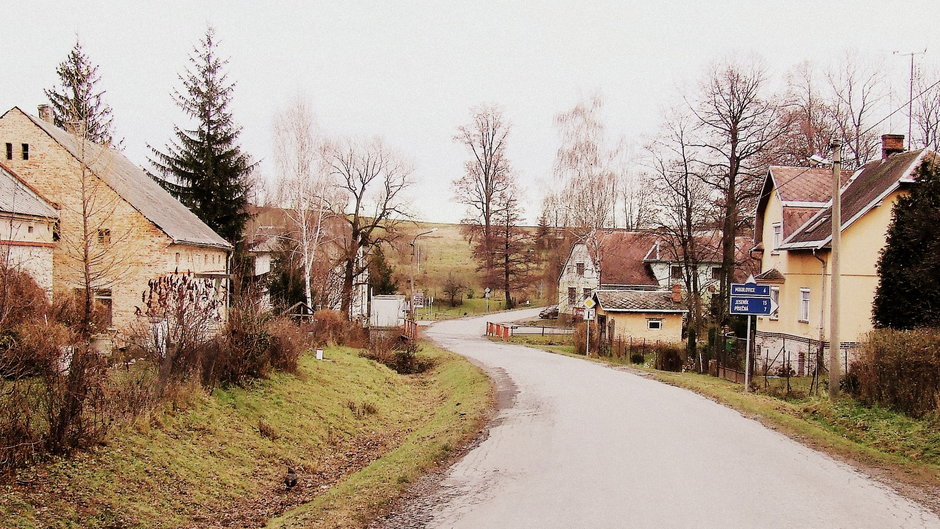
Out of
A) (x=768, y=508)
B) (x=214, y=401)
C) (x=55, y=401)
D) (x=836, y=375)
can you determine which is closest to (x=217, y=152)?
(x=214, y=401)

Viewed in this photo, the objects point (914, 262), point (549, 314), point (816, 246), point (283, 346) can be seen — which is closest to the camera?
point (283, 346)

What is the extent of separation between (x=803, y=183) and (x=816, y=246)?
18.3 ft

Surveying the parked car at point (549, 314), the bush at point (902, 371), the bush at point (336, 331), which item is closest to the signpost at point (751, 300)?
the bush at point (902, 371)

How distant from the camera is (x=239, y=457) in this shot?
36.7 ft

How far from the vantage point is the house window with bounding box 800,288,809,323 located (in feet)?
83.6

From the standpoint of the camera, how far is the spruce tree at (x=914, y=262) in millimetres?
15086

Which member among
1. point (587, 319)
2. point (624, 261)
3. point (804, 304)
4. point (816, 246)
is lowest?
point (587, 319)

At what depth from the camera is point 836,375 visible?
46.5ft

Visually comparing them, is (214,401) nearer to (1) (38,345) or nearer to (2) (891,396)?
(1) (38,345)

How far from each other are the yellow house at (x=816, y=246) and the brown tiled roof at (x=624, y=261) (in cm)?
2007

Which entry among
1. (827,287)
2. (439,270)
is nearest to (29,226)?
(827,287)

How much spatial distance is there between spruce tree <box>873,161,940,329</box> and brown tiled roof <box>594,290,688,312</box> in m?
16.8

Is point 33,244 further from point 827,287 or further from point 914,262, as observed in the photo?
point 827,287

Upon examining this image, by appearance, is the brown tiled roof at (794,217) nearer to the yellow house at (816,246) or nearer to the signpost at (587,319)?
the yellow house at (816,246)
